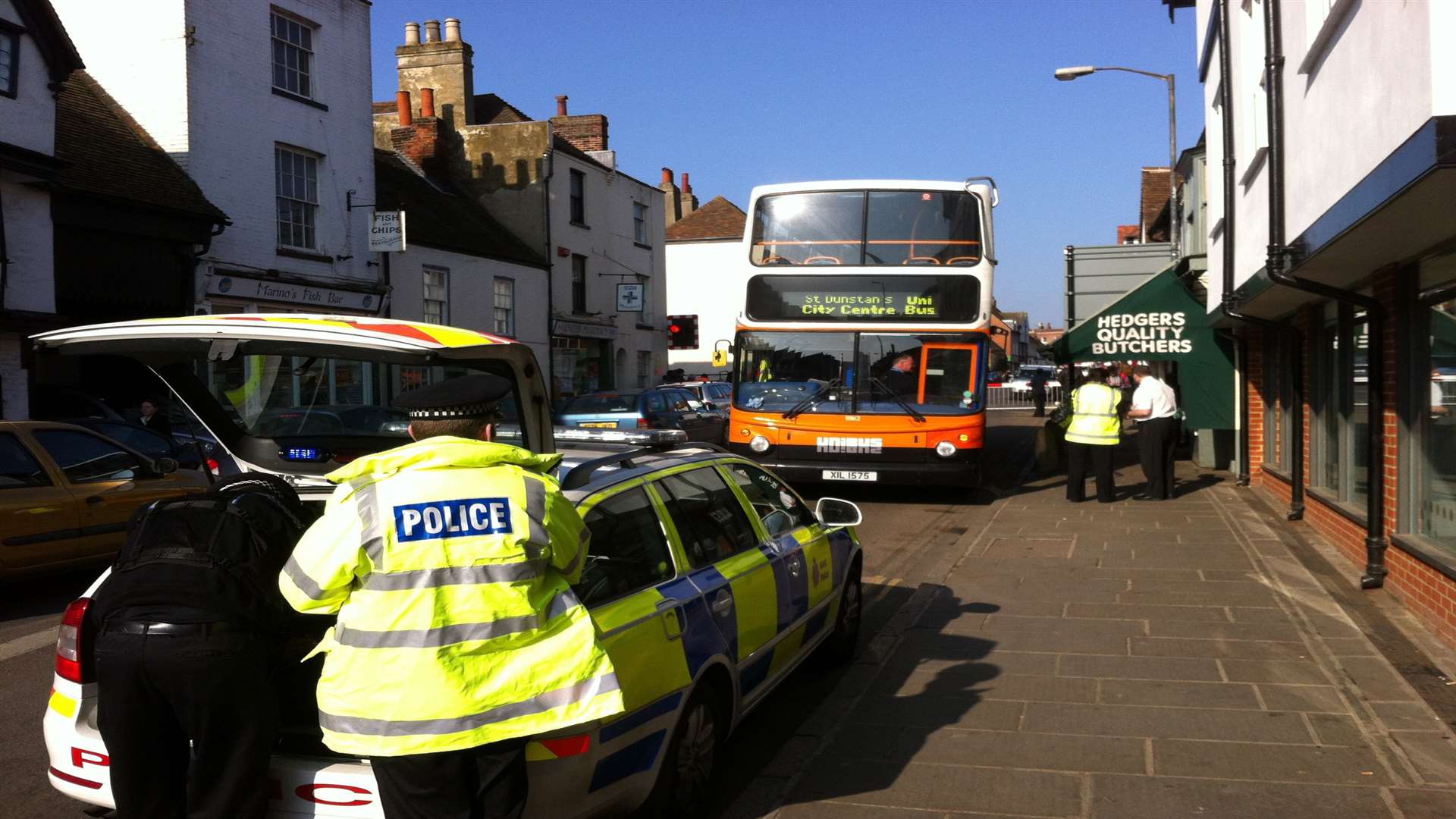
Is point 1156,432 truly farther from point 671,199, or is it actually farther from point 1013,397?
point 671,199

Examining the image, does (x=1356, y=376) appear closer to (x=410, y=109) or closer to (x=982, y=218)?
(x=982, y=218)

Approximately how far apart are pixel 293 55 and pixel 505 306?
8832 mm

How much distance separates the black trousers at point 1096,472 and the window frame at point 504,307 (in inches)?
664

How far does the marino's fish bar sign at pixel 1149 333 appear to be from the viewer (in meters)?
16.9

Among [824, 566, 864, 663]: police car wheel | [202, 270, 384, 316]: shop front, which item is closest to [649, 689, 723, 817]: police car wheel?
[824, 566, 864, 663]: police car wheel

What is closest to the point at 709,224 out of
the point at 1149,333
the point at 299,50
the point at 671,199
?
the point at 671,199

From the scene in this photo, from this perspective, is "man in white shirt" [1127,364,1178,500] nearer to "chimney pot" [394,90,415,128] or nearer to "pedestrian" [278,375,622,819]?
"pedestrian" [278,375,622,819]

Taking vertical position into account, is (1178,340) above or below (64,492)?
above

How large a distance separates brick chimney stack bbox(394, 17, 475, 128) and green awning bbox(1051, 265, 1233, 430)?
2062 cm

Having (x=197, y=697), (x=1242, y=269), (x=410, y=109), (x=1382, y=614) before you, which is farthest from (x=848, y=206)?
(x=410, y=109)

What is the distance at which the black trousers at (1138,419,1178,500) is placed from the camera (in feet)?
47.6

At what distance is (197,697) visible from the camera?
3.22m

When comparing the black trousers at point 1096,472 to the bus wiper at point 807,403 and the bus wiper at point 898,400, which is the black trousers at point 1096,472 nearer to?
the bus wiper at point 898,400

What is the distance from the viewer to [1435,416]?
7387 millimetres
